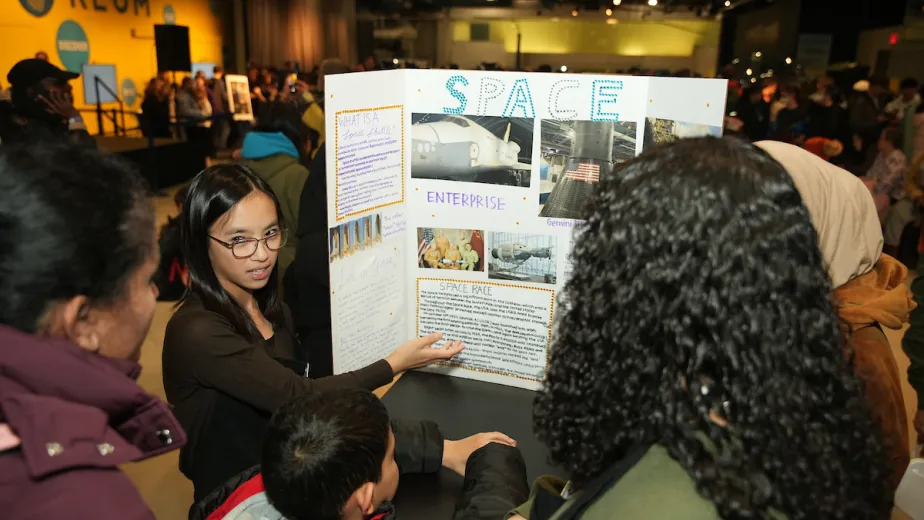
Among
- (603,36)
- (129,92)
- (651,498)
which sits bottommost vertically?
(651,498)

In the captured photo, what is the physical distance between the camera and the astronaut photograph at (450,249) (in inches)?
61.1

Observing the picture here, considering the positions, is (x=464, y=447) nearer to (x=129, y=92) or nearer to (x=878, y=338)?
(x=878, y=338)

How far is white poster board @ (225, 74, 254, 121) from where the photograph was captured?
29.9ft

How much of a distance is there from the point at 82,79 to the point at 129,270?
31.0 ft

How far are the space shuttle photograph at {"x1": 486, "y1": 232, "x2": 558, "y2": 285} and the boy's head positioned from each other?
1.97 ft

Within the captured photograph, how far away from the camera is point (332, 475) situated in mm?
954

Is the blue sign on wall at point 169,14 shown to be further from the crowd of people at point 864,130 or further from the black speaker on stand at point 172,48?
the crowd of people at point 864,130

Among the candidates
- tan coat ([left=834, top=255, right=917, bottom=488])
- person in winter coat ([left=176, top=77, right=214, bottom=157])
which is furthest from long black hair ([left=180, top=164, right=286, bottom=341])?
person in winter coat ([left=176, top=77, right=214, bottom=157])

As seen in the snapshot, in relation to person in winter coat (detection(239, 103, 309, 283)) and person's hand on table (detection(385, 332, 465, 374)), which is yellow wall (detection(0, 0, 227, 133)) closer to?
person in winter coat (detection(239, 103, 309, 283))

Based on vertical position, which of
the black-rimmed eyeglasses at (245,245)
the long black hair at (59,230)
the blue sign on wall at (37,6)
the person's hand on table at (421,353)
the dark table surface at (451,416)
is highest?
the blue sign on wall at (37,6)

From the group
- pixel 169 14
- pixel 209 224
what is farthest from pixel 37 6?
pixel 209 224

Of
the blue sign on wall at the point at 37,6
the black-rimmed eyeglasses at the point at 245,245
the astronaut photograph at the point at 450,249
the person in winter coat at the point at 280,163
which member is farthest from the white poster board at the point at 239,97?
the black-rimmed eyeglasses at the point at 245,245

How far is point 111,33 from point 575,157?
390 inches

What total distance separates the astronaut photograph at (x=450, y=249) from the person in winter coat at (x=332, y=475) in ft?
1.83
